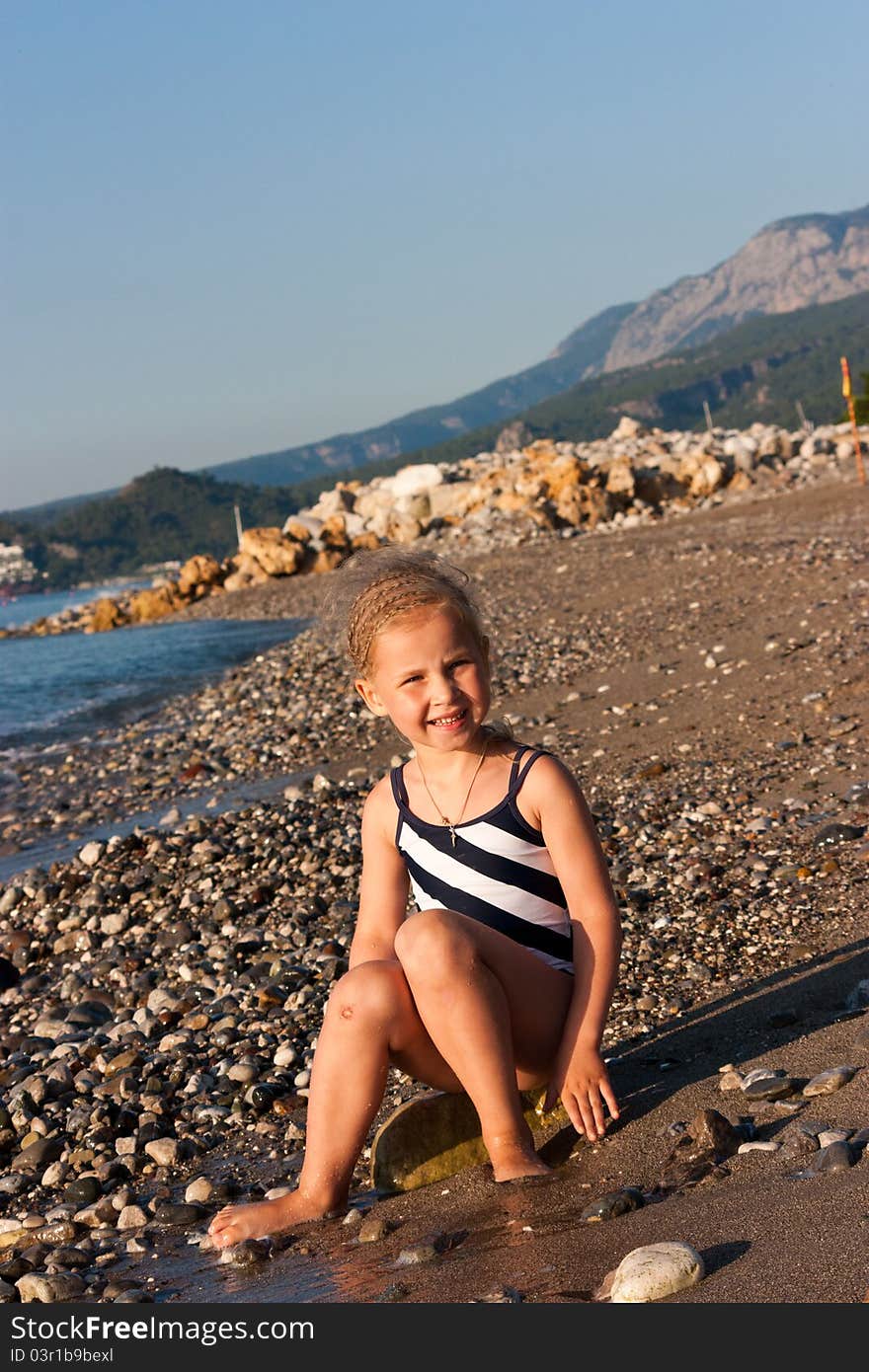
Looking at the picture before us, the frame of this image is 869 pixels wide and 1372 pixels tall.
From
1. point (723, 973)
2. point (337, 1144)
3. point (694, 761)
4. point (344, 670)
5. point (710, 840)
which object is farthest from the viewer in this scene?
point (344, 670)

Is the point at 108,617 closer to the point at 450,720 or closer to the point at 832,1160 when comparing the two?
the point at 450,720

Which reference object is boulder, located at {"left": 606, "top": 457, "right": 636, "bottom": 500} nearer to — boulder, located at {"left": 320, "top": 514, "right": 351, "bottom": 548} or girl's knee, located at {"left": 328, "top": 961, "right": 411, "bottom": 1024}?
boulder, located at {"left": 320, "top": 514, "right": 351, "bottom": 548}

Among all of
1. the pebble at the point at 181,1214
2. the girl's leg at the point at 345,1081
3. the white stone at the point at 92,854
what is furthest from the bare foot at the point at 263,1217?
the white stone at the point at 92,854

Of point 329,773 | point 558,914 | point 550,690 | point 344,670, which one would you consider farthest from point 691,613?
point 558,914

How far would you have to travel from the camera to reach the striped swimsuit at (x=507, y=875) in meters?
3.86

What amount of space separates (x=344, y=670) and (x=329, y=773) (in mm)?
5633

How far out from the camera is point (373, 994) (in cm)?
358

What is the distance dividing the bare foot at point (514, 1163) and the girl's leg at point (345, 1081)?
287mm

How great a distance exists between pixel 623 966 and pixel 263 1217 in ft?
6.92

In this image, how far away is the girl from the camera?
3.58m

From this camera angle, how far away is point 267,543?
139 feet

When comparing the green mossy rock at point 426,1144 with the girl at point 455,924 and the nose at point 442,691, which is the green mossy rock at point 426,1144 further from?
the nose at point 442,691

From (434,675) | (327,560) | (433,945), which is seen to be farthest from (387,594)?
(327,560)

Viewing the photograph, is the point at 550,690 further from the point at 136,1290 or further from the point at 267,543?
the point at 267,543
